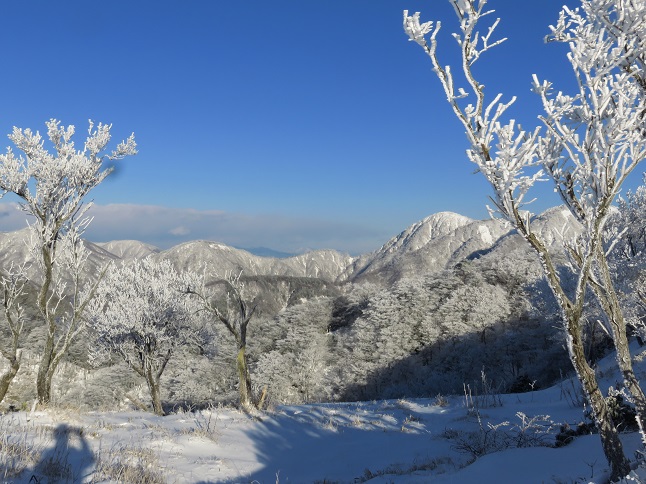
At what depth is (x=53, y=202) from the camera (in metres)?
10.8

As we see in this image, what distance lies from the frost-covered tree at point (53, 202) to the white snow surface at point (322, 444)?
2596 mm

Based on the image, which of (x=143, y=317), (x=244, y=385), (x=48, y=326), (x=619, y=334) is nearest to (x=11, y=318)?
(x=48, y=326)

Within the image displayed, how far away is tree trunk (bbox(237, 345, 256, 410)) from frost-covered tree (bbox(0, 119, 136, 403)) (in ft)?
15.8

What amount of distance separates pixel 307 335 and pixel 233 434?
4354 centimetres

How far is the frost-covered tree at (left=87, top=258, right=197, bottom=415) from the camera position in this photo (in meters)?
23.2

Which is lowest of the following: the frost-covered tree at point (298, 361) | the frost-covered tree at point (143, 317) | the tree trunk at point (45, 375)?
the frost-covered tree at point (298, 361)

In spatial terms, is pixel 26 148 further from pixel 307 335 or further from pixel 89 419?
pixel 307 335

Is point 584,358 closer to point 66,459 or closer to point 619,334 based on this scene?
point 619,334

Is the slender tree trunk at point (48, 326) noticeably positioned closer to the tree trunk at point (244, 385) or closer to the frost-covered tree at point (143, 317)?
the tree trunk at point (244, 385)

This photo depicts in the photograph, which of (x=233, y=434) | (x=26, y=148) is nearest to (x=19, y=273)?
(x=26, y=148)

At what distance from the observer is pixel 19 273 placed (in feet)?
36.6

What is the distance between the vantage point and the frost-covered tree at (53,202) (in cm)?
1041

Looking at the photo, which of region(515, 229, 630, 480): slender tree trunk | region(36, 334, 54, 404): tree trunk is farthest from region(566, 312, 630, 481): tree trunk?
region(36, 334, 54, 404): tree trunk

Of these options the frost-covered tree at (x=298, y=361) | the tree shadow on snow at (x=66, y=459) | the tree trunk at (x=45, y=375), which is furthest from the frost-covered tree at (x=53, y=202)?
the frost-covered tree at (x=298, y=361)
